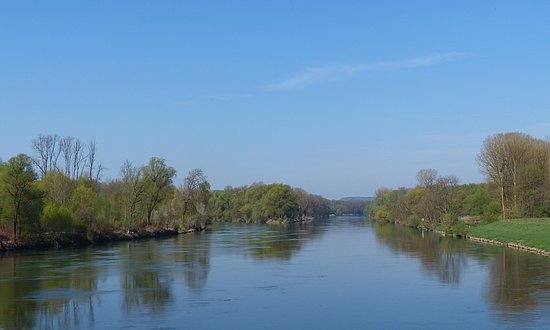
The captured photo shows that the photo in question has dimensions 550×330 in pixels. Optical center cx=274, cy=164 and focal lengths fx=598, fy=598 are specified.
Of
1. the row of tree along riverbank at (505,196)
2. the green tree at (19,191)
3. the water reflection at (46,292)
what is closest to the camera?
the water reflection at (46,292)

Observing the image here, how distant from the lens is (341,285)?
27.7 m

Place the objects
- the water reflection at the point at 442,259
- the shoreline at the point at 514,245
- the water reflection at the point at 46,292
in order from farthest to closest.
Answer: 1. the shoreline at the point at 514,245
2. the water reflection at the point at 442,259
3. the water reflection at the point at 46,292

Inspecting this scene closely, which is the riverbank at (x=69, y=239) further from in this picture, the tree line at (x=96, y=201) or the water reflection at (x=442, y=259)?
the water reflection at (x=442, y=259)

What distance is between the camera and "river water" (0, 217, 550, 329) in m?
19.5

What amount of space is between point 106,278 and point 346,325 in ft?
53.3

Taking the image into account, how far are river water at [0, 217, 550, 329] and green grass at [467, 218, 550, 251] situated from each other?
3489 mm

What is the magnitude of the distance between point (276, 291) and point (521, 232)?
32324mm

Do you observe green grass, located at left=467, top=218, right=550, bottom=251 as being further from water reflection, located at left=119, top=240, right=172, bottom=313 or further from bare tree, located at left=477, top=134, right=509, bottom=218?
water reflection, located at left=119, top=240, right=172, bottom=313

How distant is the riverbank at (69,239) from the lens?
47.9 metres

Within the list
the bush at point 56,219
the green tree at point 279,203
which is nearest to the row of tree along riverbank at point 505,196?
the bush at point 56,219

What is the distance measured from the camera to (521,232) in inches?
1992

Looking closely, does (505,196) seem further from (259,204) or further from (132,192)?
(259,204)

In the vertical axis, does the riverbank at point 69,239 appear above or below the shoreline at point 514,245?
above

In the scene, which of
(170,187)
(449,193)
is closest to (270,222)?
(170,187)
